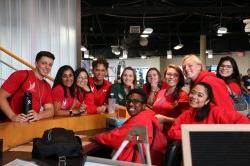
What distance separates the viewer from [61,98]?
3.85 m

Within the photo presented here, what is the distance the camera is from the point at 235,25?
16.1m

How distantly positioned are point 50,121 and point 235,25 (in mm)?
14204

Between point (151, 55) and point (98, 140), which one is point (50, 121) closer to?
point (98, 140)

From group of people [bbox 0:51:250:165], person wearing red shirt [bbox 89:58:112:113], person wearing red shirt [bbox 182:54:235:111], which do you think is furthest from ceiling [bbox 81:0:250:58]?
person wearing red shirt [bbox 182:54:235:111]

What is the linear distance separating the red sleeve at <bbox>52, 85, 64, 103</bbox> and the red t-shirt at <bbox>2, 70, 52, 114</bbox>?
1.37 ft

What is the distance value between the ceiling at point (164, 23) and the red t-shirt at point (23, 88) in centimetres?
733

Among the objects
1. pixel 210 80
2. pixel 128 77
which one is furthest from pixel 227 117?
pixel 128 77

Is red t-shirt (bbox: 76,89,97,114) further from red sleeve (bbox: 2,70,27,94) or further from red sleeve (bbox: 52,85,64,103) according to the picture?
red sleeve (bbox: 2,70,27,94)

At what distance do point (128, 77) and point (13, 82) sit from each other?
6.10 ft

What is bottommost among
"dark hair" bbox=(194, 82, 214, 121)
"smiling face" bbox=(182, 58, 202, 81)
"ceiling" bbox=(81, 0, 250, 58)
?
"dark hair" bbox=(194, 82, 214, 121)

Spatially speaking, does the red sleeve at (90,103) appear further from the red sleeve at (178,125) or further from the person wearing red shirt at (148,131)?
the red sleeve at (178,125)

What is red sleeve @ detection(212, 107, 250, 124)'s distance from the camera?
2579 millimetres

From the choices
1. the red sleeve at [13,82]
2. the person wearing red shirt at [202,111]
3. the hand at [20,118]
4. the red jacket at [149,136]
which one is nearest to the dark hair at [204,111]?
the person wearing red shirt at [202,111]

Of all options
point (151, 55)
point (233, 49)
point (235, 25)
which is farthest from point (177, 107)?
point (151, 55)
